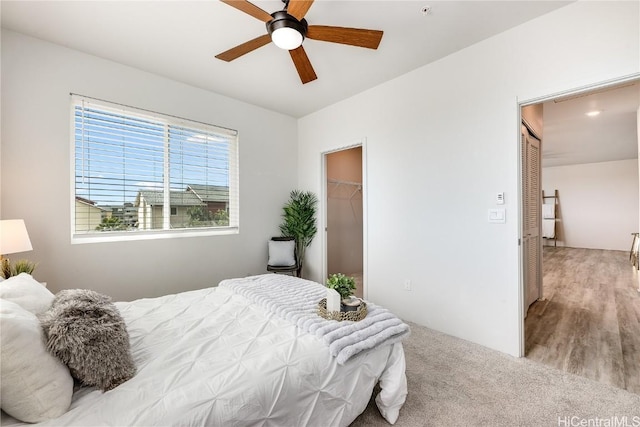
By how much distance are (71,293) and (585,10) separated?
370 centimetres

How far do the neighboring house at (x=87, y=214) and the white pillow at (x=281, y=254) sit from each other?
77.1 inches

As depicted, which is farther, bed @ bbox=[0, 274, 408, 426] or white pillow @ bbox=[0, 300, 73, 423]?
bed @ bbox=[0, 274, 408, 426]

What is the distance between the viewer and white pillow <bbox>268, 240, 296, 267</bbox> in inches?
154

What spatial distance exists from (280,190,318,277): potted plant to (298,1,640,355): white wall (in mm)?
1017

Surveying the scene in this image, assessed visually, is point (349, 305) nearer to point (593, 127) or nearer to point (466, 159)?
point (466, 159)

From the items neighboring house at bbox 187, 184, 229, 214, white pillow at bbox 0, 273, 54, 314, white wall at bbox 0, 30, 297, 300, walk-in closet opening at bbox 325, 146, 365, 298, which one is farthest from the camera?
walk-in closet opening at bbox 325, 146, 365, 298

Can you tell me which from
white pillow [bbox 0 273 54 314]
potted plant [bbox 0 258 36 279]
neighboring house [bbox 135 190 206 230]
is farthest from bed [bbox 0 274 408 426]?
neighboring house [bbox 135 190 206 230]

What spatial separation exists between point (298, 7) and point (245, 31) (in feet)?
3.09

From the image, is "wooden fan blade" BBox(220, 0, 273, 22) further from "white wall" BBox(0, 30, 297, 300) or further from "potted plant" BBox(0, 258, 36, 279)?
"potted plant" BBox(0, 258, 36, 279)

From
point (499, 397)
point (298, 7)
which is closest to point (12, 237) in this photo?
point (298, 7)

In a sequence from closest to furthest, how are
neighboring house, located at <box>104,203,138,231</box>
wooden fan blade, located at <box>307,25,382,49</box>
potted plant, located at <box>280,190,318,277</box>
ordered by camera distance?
wooden fan blade, located at <box>307,25,382,49</box> → neighboring house, located at <box>104,203,138,231</box> → potted plant, located at <box>280,190,318,277</box>

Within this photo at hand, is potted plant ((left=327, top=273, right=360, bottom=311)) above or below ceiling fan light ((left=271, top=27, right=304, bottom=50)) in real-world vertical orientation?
below

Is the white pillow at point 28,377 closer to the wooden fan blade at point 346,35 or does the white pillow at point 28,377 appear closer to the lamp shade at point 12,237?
the lamp shade at point 12,237

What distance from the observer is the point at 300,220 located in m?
4.17
